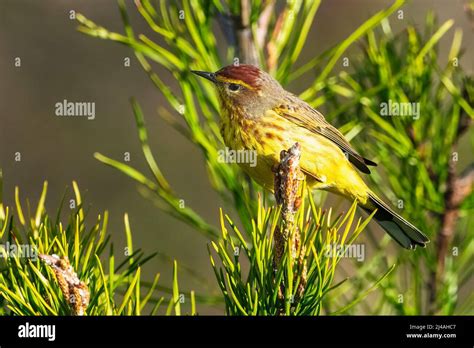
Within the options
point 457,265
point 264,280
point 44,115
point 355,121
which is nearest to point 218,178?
point 355,121

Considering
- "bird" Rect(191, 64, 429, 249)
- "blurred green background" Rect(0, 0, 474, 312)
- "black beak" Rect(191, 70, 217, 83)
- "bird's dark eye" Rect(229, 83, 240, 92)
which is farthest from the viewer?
"blurred green background" Rect(0, 0, 474, 312)

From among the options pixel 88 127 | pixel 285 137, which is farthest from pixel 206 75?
pixel 88 127

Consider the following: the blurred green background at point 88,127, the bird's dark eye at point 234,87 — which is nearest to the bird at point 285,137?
the bird's dark eye at point 234,87

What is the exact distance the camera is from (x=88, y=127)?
4.12 m

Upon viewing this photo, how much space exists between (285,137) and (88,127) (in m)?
1.98

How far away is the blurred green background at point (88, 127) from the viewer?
3770mm

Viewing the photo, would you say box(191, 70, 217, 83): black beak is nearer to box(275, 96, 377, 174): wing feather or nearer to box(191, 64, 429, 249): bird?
box(191, 64, 429, 249): bird

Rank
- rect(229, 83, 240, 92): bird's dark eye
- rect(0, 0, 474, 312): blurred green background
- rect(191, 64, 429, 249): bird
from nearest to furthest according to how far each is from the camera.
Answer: rect(191, 64, 429, 249): bird, rect(229, 83, 240, 92): bird's dark eye, rect(0, 0, 474, 312): blurred green background

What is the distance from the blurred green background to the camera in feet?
12.4

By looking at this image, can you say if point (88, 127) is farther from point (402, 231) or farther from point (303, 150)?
point (402, 231)

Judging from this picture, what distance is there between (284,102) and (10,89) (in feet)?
6.52

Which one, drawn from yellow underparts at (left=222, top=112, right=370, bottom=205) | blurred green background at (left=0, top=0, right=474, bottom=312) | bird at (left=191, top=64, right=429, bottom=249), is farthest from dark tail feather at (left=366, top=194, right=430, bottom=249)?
blurred green background at (left=0, top=0, right=474, bottom=312)

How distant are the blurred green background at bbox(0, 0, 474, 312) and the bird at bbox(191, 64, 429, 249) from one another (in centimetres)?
118
